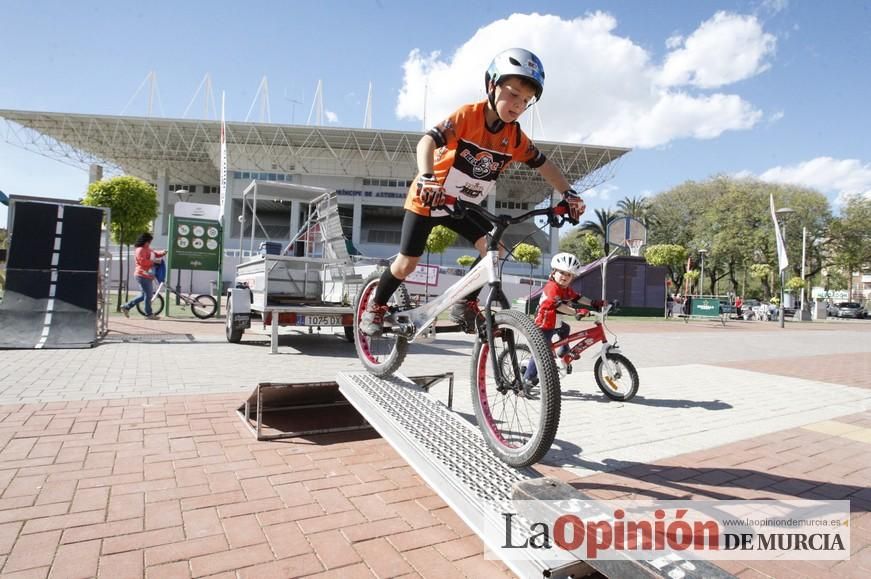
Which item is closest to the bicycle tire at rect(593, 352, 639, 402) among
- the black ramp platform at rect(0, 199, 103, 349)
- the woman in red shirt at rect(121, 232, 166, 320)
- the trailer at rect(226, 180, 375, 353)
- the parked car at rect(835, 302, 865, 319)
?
the trailer at rect(226, 180, 375, 353)

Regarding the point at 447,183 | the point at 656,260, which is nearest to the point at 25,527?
the point at 447,183

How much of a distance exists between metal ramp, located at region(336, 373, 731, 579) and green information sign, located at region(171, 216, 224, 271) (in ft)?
39.2

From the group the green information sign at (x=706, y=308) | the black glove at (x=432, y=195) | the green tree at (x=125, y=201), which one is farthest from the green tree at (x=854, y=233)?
the black glove at (x=432, y=195)

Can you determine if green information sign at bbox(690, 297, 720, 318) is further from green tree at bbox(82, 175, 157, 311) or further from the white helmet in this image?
green tree at bbox(82, 175, 157, 311)

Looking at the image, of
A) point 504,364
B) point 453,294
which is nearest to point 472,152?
point 453,294

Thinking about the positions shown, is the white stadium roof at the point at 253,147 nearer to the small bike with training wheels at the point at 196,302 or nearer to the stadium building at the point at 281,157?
the stadium building at the point at 281,157

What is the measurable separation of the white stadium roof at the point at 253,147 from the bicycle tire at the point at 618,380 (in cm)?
4661

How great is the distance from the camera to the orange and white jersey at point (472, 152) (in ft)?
9.87

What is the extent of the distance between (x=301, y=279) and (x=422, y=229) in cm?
693

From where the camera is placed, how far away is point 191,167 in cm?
6162

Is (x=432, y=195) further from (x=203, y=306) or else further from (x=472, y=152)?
(x=203, y=306)

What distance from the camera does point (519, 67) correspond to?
8.94ft

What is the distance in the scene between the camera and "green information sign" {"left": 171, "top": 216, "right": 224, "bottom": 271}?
14102mm

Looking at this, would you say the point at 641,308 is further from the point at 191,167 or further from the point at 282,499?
the point at 191,167
